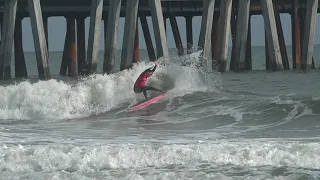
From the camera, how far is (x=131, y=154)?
1012 centimetres

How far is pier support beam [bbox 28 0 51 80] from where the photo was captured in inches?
812

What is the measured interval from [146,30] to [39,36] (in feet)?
19.9

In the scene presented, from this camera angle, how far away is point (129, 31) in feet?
69.2

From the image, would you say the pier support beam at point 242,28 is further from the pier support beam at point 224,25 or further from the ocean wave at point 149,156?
the ocean wave at point 149,156

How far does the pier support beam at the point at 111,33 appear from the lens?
21.3 metres

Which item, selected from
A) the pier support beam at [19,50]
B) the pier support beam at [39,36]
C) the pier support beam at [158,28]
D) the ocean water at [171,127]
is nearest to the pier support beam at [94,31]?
the pier support beam at [39,36]

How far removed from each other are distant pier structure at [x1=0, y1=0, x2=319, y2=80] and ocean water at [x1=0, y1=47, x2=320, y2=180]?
2.64 feet

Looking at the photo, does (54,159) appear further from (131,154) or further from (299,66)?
(299,66)

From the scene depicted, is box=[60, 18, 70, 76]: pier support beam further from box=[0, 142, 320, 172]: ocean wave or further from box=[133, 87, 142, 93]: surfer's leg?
box=[0, 142, 320, 172]: ocean wave

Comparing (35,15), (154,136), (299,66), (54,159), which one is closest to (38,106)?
(35,15)

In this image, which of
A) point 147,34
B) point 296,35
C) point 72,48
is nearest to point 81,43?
point 72,48

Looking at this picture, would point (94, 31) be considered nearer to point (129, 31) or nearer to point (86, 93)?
point (129, 31)

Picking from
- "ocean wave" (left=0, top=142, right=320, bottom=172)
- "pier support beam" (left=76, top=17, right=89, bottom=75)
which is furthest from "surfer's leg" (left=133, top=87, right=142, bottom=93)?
"pier support beam" (left=76, top=17, right=89, bottom=75)

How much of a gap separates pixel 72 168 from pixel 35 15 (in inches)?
460
